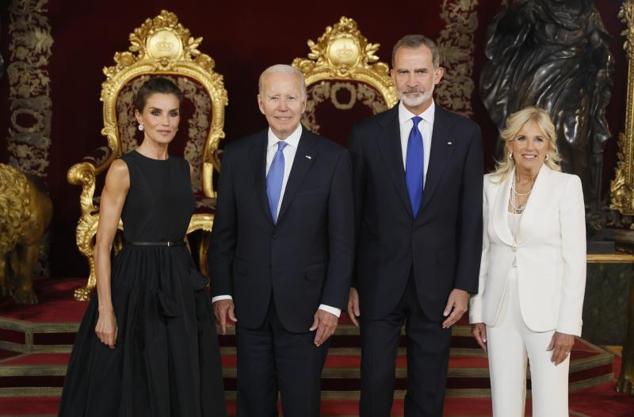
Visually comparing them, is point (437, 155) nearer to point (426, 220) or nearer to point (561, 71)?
point (426, 220)

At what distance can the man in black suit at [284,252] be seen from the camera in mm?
2697

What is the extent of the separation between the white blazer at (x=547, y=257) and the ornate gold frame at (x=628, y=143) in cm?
275

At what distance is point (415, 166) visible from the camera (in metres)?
2.83

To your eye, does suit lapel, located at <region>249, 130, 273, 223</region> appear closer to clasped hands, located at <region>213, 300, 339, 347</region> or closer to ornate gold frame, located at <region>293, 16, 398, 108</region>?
clasped hands, located at <region>213, 300, 339, 347</region>

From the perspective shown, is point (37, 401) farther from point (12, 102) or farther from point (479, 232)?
point (12, 102)

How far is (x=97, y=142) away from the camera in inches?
234

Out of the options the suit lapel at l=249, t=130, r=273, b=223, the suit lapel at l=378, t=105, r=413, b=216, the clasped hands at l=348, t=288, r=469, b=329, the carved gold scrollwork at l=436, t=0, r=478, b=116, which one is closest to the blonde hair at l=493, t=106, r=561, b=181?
the suit lapel at l=378, t=105, r=413, b=216

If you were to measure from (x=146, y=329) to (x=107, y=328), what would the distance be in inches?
4.9

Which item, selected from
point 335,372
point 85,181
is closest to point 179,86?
point 85,181

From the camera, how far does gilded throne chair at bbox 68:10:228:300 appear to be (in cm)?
548

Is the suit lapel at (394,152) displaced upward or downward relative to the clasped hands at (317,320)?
upward

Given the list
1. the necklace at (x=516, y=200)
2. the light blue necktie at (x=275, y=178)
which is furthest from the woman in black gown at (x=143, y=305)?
the necklace at (x=516, y=200)

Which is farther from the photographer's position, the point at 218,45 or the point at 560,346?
the point at 218,45

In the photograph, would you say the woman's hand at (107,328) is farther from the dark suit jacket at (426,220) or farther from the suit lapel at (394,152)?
the suit lapel at (394,152)
